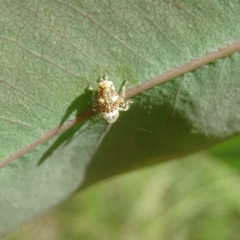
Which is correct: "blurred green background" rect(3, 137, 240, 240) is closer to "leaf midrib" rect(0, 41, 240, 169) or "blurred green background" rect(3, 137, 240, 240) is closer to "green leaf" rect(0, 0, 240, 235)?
"green leaf" rect(0, 0, 240, 235)

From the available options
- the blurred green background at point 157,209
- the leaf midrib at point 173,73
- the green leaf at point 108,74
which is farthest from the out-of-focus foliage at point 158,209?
the leaf midrib at point 173,73

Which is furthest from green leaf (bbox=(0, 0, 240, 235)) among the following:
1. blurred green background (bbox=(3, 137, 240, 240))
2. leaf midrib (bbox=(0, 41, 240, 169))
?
blurred green background (bbox=(3, 137, 240, 240))

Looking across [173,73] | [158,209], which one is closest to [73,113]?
[173,73]

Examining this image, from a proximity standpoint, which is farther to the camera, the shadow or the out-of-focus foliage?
the out-of-focus foliage

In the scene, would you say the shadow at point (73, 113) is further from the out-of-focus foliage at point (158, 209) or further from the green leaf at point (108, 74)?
the out-of-focus foliage at point (158, 209)

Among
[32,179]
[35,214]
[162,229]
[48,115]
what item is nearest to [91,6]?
[48,115]

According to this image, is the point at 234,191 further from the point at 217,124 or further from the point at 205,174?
the point at 217,124

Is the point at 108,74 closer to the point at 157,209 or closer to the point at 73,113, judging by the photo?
the point at 73,113
